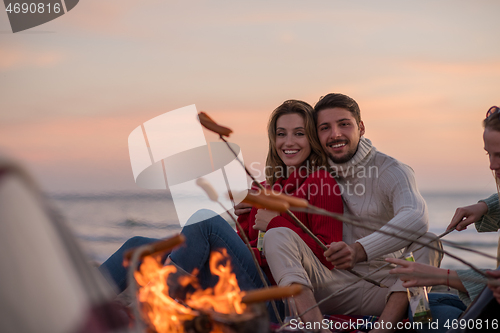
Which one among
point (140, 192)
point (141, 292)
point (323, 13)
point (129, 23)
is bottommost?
point (140, 192)

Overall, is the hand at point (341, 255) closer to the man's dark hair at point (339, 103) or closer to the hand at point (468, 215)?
the hand at point (468, 215)

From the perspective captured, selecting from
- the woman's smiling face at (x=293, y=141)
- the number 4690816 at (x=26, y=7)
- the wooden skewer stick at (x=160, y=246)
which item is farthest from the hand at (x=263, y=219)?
the number 4690816 at (x=26, y=7)

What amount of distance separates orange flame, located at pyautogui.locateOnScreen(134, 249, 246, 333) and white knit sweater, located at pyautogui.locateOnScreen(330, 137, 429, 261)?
826 millimetres

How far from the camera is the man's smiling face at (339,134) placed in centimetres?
224

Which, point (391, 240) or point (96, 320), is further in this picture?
point (391, 240)

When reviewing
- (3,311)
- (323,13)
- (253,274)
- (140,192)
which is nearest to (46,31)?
(140,192)

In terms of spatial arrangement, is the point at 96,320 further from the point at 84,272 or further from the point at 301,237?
the point at 301,237

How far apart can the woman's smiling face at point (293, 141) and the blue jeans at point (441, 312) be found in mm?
907

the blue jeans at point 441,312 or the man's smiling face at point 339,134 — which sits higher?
the man's smiling face at point 339,134

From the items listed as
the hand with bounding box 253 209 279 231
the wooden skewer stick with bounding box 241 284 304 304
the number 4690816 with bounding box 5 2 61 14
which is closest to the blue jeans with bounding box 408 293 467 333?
the hand with bounding box 253 209 279 231

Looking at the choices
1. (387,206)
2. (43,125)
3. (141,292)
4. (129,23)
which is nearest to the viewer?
(141,292)

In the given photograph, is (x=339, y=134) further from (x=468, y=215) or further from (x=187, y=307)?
(x=187, y=307)

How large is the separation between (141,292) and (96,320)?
0.68 m

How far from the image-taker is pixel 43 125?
7.00 metres
